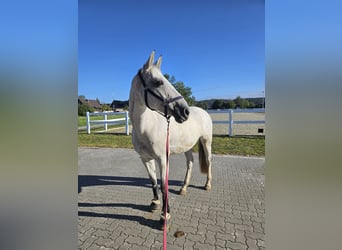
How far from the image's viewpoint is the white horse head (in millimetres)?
2236

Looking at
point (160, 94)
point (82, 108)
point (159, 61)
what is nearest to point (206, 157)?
point (160, 94)

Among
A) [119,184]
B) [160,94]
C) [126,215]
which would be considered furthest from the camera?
[119,184]

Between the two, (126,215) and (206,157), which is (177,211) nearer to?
(126,215)

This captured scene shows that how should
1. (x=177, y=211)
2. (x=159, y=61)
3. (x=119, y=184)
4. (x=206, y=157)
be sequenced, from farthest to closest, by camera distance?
1. (x=119, y=184)
2. (x=206, y=157)
3. (x=177, y=211)
4. (x=159, y=61)

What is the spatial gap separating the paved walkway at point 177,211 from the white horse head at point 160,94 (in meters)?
1.43

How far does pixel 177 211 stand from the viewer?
Answer: 10.1 ft

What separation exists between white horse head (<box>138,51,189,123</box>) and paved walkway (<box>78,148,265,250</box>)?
1430 millimetres

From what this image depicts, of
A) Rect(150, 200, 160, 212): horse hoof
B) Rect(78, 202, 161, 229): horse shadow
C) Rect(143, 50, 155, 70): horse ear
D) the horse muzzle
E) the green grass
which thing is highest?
Rect(143, 50, 155, 70): horse ear

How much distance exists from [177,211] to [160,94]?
1.84m

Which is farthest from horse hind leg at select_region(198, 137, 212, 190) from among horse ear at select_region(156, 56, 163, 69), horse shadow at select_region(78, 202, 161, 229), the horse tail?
horse ear at select_region(156, 56, 163, 69)

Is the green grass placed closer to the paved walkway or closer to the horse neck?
the paved walkway
